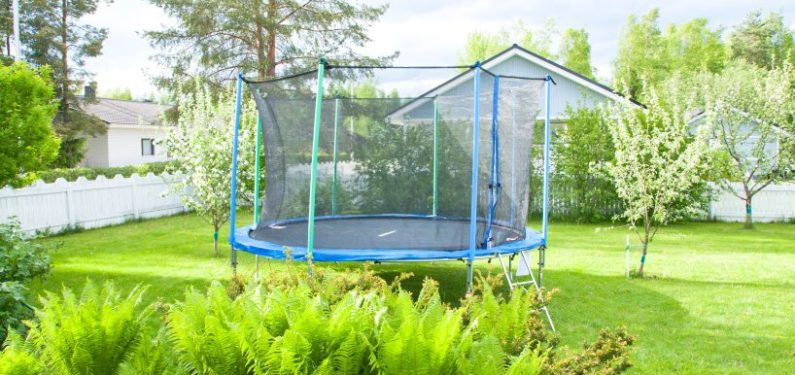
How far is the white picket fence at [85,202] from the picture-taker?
862 centimetres

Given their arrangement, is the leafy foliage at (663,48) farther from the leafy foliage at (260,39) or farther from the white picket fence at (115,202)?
the white picket fence at (115,202)

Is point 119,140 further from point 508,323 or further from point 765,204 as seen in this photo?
point 508,323

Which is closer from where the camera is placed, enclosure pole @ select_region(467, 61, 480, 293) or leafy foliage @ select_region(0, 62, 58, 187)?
enclosure pole @ select_region(467, 61, 480, 293)

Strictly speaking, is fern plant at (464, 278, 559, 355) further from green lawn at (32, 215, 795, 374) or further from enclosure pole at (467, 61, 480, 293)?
enclosure pole at (467, 61, 480, 293)

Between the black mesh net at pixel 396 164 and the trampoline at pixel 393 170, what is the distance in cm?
1

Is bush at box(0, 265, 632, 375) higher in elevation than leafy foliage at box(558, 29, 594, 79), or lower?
lower

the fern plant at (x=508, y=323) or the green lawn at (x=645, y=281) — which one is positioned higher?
the fern plant at (x=508, y=323)

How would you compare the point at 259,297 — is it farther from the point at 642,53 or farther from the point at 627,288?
the point at 642,53

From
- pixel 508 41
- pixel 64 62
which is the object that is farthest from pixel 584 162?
pixel 508 41

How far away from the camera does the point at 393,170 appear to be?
290 inches

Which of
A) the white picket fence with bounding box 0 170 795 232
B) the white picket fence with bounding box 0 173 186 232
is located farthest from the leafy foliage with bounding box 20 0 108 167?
the white picket fence with bounding box 0 170 795 232

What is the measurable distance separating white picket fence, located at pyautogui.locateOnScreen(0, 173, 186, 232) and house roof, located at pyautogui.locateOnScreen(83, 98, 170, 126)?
724cm

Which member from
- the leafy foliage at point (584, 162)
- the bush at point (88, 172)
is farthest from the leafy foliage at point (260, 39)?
the leafy foliage at point (584, 162)

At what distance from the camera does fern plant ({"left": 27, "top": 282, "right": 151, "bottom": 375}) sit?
1.77 meters
